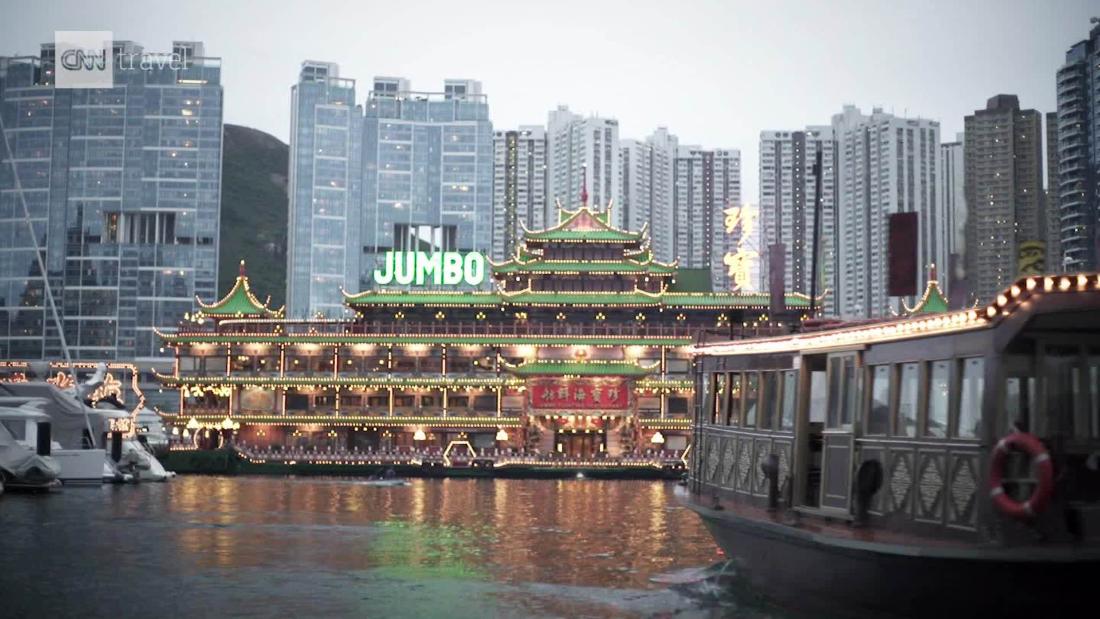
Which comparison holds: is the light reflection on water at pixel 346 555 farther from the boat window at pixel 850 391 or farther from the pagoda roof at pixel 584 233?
the pagoda roof at pixel 584 233

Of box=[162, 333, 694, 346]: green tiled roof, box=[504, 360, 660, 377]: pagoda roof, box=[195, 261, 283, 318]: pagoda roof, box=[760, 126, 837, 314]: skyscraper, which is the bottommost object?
box=[504, 360, 660, 377]: pagoda roof

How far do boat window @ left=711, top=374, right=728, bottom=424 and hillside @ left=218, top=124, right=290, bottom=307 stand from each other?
433 feet

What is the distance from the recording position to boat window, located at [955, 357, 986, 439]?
1377 centimetres

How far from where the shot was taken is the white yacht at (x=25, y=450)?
45.2 meters

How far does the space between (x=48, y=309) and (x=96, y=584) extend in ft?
366

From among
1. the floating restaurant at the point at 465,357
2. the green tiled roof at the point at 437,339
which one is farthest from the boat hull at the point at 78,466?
the green tiled roof at the point at 437,339

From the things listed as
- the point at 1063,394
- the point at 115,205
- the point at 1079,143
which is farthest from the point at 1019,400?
the point at 115,205

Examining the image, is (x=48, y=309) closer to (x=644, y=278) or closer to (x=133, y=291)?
(x=133, y=291)

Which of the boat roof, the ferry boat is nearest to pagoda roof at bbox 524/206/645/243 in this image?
the boat roof

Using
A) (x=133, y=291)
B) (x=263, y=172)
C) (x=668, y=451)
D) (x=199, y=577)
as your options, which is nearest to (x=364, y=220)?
(x=133, y=291)

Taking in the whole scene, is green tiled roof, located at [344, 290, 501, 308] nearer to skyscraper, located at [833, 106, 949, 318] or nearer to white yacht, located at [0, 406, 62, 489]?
white yacht, located at [0, 406, 62, 489]

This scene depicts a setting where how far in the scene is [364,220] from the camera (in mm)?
140000

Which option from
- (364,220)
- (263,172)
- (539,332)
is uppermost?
(263,172)

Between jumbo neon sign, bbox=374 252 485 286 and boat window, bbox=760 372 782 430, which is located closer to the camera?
boat window, bbox=760 372 782 430
